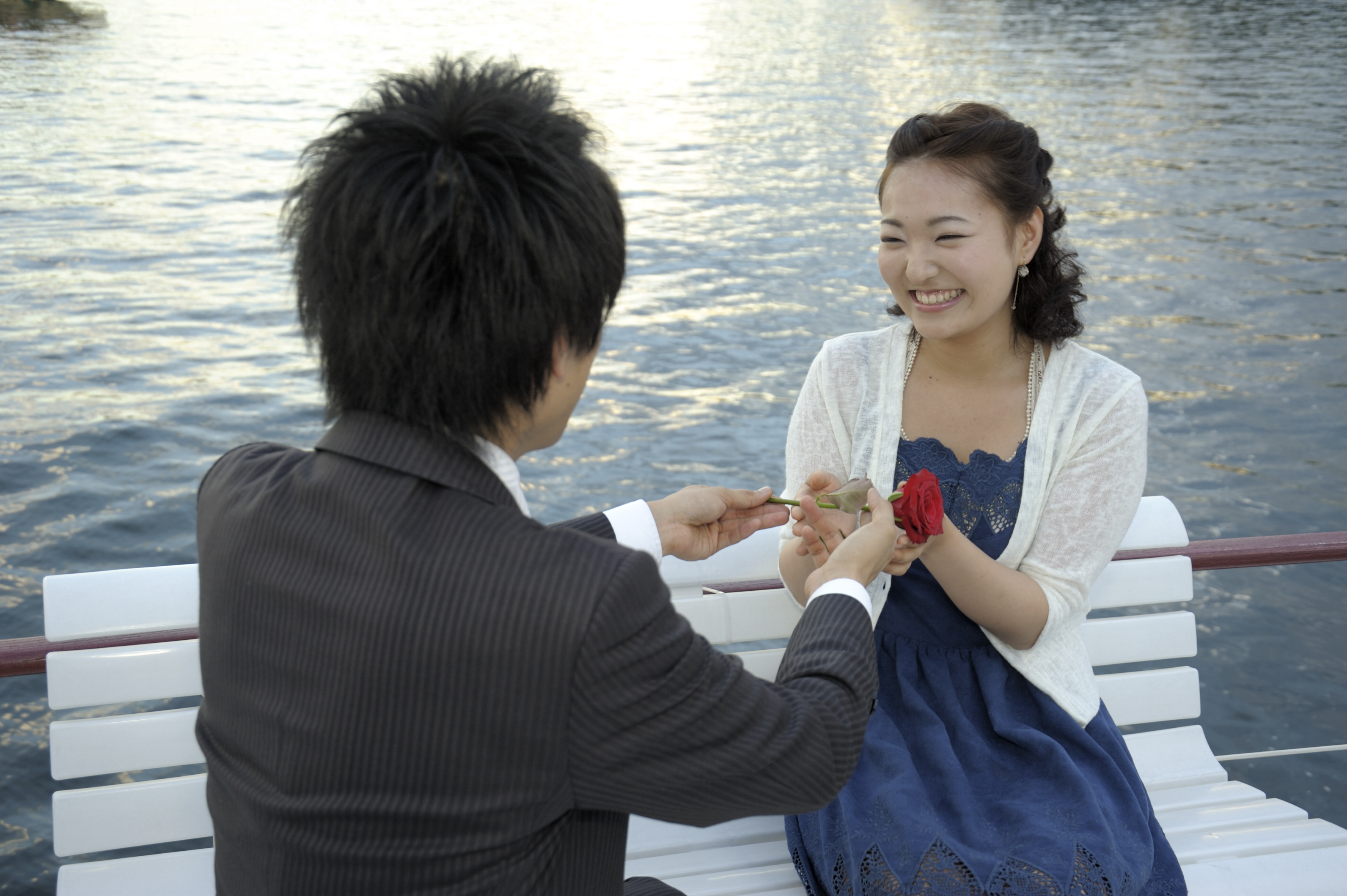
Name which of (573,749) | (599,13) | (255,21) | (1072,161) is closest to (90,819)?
(573,749)

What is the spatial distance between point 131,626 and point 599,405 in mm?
7686

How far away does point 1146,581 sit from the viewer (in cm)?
283

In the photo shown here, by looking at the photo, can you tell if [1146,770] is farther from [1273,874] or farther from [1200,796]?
[1273,874]

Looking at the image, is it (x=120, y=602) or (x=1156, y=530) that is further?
(x=1156, y=530)

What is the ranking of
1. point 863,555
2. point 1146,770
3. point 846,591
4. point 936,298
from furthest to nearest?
point 1146,770, point 936,298, point 863,555, point 846,591

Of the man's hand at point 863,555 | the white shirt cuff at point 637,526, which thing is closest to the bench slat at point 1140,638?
the man's hand at point 863,555

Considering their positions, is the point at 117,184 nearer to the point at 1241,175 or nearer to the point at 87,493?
the point at 87,493

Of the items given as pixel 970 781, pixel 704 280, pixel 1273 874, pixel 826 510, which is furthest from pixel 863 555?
pixel 704 280

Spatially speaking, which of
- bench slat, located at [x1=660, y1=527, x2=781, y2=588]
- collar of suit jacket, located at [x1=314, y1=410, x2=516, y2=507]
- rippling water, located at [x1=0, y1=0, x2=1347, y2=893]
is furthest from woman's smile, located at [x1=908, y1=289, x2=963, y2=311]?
rippling water, located at [x1=0, y1=0, x2=1347, y2=893]

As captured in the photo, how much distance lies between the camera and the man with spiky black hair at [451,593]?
1.21 m

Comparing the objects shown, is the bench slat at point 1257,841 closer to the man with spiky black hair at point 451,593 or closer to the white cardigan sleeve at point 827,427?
the white cardigan sleeve at point 827,427

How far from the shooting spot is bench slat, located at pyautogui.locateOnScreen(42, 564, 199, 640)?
2.33m

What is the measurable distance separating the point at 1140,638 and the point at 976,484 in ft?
2.56

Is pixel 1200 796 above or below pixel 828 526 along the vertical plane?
below
